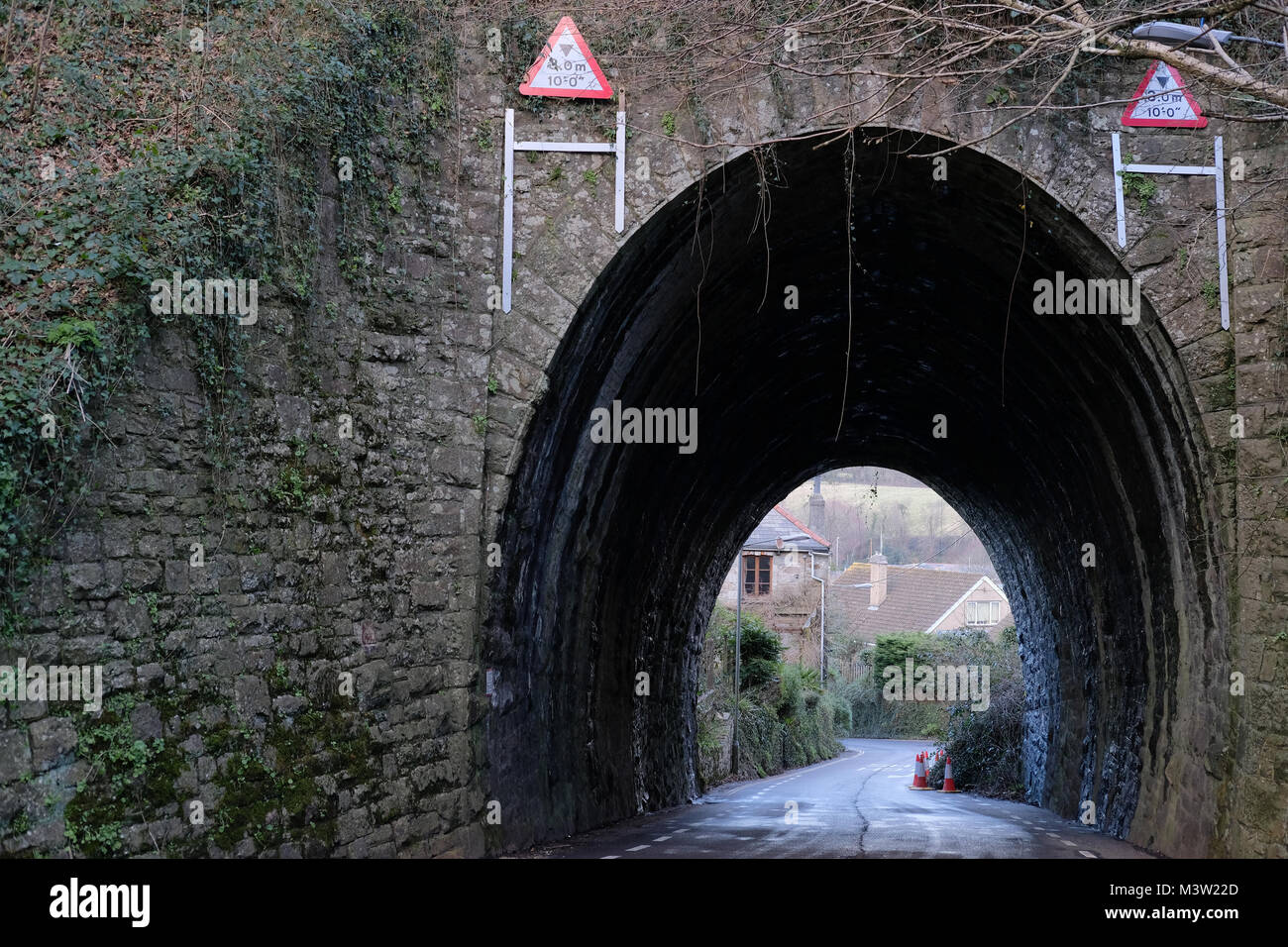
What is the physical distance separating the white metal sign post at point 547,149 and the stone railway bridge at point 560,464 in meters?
0.09

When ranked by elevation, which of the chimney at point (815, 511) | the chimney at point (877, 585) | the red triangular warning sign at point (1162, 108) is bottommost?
the chimney at point (877, 585)

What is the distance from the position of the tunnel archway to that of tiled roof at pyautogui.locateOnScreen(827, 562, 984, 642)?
45.3 metres

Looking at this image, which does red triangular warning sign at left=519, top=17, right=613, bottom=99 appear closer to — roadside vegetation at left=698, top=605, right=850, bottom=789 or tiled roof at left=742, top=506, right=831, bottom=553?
roadside vegetation at left=698, top=605, right=850, bottom=789

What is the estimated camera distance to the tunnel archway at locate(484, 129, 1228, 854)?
371 inches

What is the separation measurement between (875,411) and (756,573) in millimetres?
→ 29715

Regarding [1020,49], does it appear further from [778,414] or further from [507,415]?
[778,414]

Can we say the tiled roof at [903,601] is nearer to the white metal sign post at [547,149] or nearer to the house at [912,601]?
the house at [912,601]

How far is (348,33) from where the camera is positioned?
8672 millimetres

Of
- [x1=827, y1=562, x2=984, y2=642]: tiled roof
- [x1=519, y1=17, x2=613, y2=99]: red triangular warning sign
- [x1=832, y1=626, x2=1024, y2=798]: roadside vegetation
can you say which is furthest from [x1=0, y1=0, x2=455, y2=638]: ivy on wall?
[x1=827, y1=562, x2=984, y2=642]: tiled roof

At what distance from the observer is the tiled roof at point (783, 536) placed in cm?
4838

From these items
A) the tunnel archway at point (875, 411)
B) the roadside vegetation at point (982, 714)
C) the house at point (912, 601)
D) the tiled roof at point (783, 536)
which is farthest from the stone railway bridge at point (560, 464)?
the house at point (912, 601)

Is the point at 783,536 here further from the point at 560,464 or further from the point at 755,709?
the point at 560,464

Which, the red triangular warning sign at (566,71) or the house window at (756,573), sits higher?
the red triangular warning sign at (566,71)

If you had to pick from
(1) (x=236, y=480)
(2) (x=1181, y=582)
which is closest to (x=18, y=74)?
(1) (x=236, y=480)
